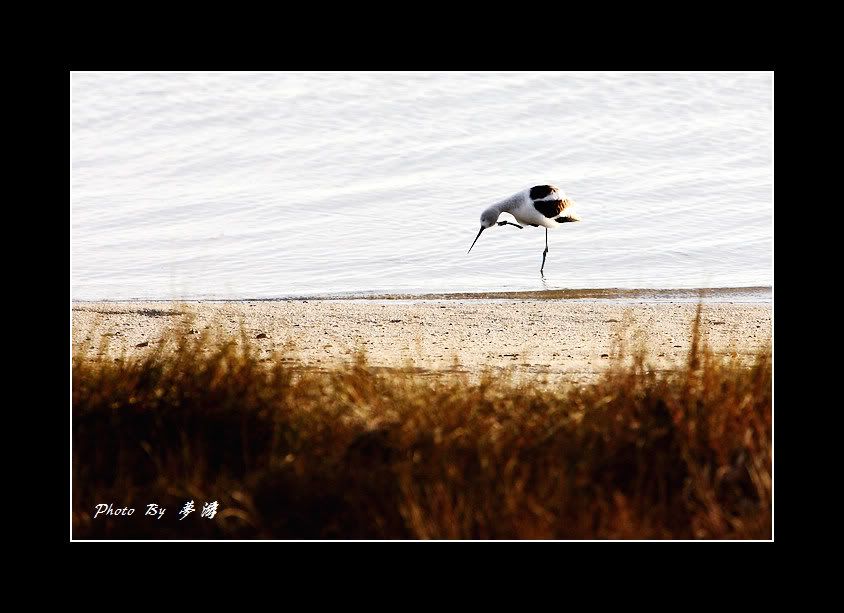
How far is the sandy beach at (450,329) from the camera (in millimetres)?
7828

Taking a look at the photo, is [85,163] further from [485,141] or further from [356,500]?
[356,500]

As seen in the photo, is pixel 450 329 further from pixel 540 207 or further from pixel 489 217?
pixel 489 217

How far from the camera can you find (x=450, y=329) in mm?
9602

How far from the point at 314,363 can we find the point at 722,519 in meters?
4.02

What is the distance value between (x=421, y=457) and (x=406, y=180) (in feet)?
47.9

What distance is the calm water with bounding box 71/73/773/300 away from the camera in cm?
1359

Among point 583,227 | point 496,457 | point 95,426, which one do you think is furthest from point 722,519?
point 583,227

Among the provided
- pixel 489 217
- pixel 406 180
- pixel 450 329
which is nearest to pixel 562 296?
pixel 450 329

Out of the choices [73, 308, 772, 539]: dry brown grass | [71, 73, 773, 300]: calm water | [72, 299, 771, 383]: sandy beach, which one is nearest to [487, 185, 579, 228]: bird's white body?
[71, 73, 773, 300]: calm water

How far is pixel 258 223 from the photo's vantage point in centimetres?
1597

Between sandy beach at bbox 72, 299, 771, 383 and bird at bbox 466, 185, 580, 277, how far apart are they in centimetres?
355

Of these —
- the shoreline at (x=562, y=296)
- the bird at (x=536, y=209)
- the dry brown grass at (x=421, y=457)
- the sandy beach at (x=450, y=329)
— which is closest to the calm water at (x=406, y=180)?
the shoreline at (x=562, y=296)

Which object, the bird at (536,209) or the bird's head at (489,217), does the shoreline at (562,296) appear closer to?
the bird at (536,209)

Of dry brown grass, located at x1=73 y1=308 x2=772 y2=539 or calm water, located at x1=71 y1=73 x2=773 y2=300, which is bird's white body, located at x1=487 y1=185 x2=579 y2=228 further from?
dry brown grass, located at x1=73 y1=308 x2=772 y2=539
